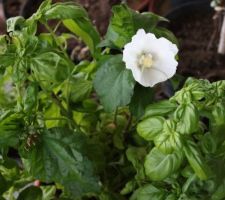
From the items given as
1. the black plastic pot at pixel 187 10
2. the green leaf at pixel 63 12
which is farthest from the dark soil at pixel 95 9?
the green leaf at pixel 63 12

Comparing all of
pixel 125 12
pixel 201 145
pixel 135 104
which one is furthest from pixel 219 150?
pixel 125 12

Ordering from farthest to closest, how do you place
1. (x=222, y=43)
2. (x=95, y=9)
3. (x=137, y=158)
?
(x=95, y=9) → (x=222, y=43) → (x=137, y=158)

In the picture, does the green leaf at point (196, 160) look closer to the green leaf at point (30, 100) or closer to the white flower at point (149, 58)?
the white flower at point (149, 58)

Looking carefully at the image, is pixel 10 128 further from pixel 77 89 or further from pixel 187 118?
pixel 187 118

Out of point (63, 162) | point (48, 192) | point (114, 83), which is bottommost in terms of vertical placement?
point (48, 192)

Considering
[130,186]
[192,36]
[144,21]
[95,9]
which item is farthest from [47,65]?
[95,9]

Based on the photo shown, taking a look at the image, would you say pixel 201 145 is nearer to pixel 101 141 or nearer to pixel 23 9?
pixel 101 141

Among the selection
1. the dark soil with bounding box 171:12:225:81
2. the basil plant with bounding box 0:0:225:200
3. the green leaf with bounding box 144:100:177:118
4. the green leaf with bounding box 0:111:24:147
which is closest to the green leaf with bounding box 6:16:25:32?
the basil plant with bounding box 0:0:225:200
